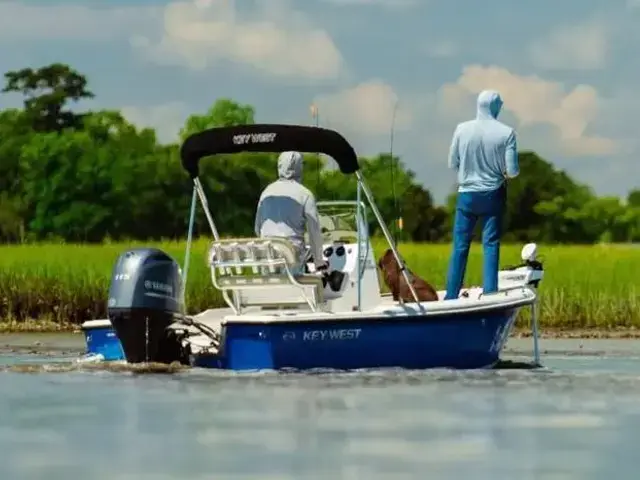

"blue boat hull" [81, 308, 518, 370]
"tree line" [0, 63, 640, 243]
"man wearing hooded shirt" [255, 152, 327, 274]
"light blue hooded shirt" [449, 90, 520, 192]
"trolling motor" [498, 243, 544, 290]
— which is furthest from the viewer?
"tree line" [0, 63, 640, 243]

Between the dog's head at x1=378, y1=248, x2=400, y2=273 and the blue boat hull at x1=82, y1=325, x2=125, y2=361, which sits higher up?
the dog's head at x1=378, y1=248, x2=400, y2=273

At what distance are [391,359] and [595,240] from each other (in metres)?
109

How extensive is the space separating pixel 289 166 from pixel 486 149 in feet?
5.46

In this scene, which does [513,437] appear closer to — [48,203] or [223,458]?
[223,458]

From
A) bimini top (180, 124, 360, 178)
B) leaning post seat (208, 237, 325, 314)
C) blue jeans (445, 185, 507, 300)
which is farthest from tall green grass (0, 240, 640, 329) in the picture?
leaning post seat (208, 237, 325, 314)

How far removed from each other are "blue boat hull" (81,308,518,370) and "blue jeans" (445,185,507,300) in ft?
1.38

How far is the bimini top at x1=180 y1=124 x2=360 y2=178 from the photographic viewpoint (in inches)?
634

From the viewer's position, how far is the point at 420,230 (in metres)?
97.6

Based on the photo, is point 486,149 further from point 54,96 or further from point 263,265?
point 54,96

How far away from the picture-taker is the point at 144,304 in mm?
15562

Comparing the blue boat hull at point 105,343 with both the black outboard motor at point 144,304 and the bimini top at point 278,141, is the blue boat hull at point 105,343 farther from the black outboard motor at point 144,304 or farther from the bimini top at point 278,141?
the bimini top at point 278,141

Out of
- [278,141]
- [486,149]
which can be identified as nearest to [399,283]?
[486,149]

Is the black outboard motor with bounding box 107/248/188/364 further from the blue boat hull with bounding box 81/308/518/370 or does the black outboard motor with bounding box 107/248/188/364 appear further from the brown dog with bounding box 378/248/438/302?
the brown dog with bounding box 378/248/438/302

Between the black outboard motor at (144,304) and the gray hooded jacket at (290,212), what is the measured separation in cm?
83
